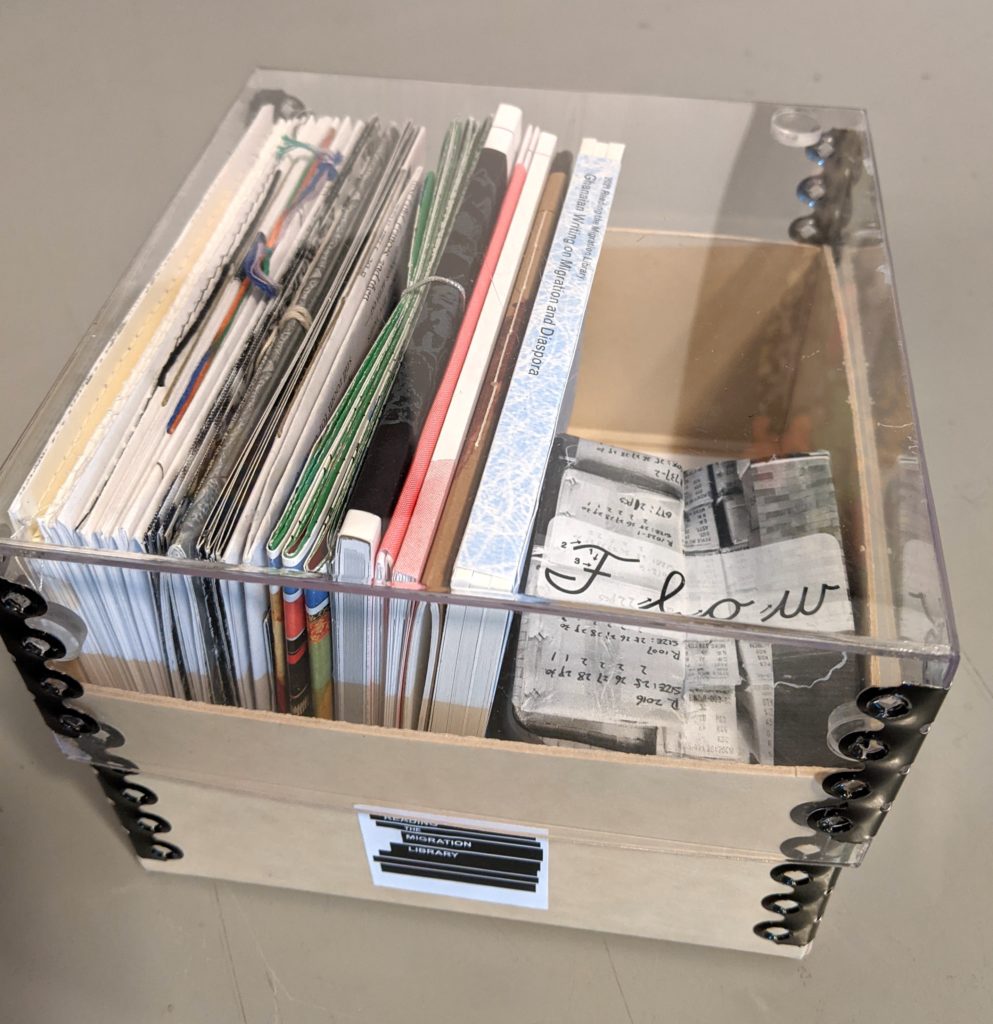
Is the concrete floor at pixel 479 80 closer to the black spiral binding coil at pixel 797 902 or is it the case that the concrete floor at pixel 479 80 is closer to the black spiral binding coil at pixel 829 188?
the black spiral binding coil at pixel 797 902

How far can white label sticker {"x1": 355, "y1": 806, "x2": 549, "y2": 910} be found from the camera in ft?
2.33

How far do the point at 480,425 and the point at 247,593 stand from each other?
0.19m

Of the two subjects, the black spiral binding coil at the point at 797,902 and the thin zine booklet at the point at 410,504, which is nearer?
the thin zine booklet at the point at 410,504

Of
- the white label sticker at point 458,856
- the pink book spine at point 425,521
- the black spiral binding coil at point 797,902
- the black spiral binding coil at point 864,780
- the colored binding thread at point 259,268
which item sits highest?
the colored binding thread at point 259,268

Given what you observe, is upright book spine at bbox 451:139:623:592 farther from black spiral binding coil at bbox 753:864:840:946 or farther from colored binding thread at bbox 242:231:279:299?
black spiral binding coil at bbox 753:864:840:946

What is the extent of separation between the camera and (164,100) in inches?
63.6

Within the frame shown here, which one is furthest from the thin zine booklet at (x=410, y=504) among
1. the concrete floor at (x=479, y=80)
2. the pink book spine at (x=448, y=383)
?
the concrete floor at (x=479, y=80)

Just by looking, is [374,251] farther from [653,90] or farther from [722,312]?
[653,90]

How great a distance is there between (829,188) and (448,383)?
500 millimetres

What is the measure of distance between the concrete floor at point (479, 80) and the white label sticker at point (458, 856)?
6 centimetres

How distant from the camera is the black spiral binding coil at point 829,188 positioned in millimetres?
939

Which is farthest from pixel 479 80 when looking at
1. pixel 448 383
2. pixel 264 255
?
pixel 448 383

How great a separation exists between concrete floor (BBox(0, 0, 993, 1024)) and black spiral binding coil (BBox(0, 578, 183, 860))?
73mm

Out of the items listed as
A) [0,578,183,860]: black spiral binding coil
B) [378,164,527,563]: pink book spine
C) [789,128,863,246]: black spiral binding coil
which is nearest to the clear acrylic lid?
[789,128,863,246]: black spiral binding coil
